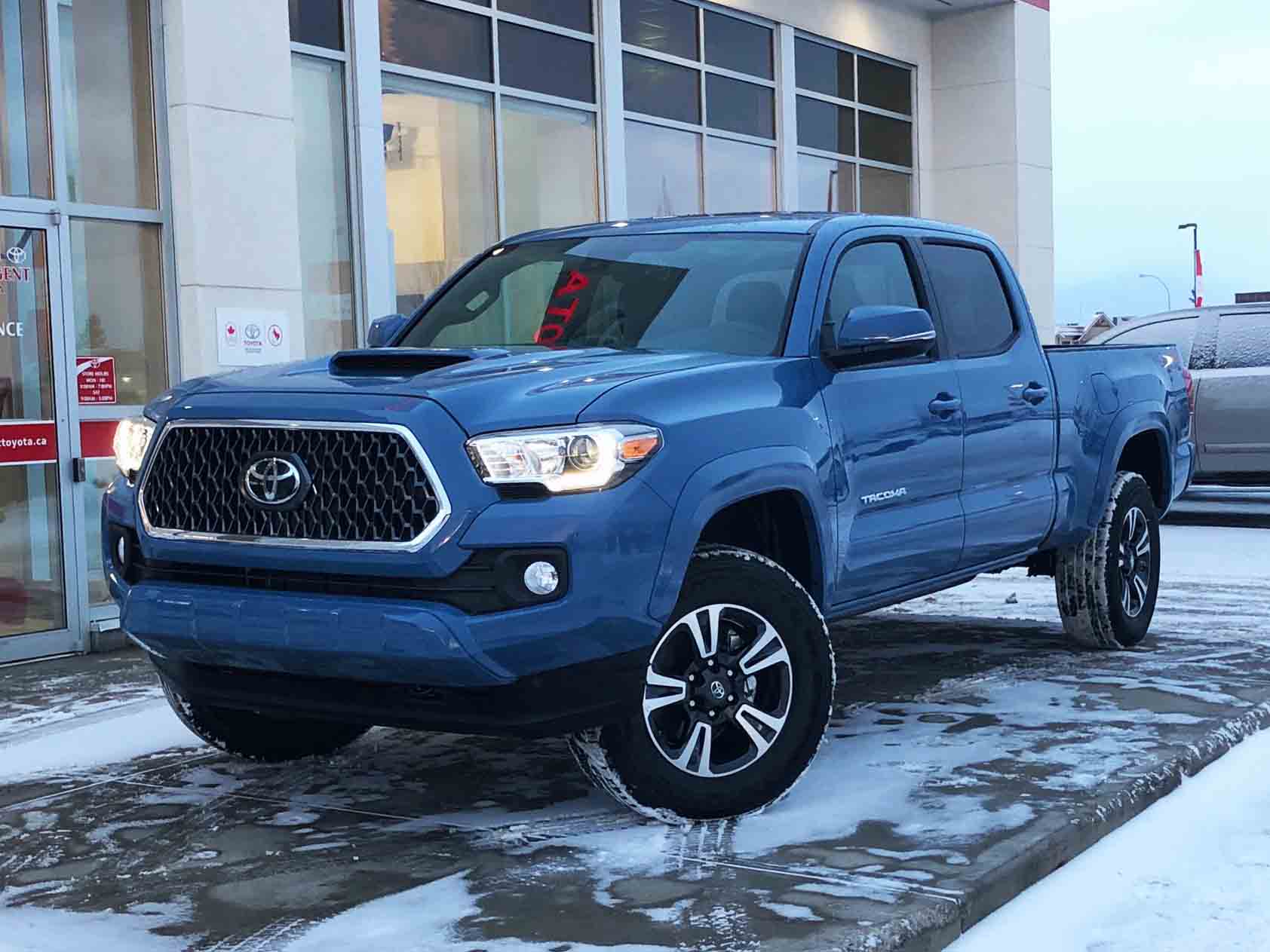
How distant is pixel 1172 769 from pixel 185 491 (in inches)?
127

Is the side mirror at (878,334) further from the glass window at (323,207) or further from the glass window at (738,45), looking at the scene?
the glass window at (738,45)

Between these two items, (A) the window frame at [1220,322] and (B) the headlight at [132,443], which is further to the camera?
(A) the window frame at [1220,322]

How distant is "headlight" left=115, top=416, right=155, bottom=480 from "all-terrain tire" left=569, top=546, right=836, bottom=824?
1.66 m

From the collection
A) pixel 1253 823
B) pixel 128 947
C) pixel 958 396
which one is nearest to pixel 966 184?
pixel 958 396

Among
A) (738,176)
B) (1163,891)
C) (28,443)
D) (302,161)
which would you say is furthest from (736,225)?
(738,176)

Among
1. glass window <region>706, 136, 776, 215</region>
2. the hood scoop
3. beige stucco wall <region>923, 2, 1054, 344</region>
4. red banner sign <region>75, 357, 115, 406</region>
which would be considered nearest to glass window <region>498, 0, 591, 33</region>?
glass window <region>706, 136, 776, 215</region>

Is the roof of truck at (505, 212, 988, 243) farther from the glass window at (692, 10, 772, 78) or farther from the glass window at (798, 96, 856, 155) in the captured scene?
the glass window at (798, 96, 856, 155)

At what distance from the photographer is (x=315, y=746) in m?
6.00

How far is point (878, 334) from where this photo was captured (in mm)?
5457

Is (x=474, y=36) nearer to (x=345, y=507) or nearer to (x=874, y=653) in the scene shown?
(x=874, y=653)

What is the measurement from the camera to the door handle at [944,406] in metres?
6.03

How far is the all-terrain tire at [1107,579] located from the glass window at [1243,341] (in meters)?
7.28

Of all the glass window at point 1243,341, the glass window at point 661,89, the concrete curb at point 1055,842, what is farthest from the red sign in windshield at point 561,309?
the glass window at point 1243,341

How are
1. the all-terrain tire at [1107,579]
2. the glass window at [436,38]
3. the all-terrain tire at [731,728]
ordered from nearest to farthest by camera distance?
the all-terrain tire at [731,728], the all-terrain tire at [1107,579], the glass window at [436,38]
